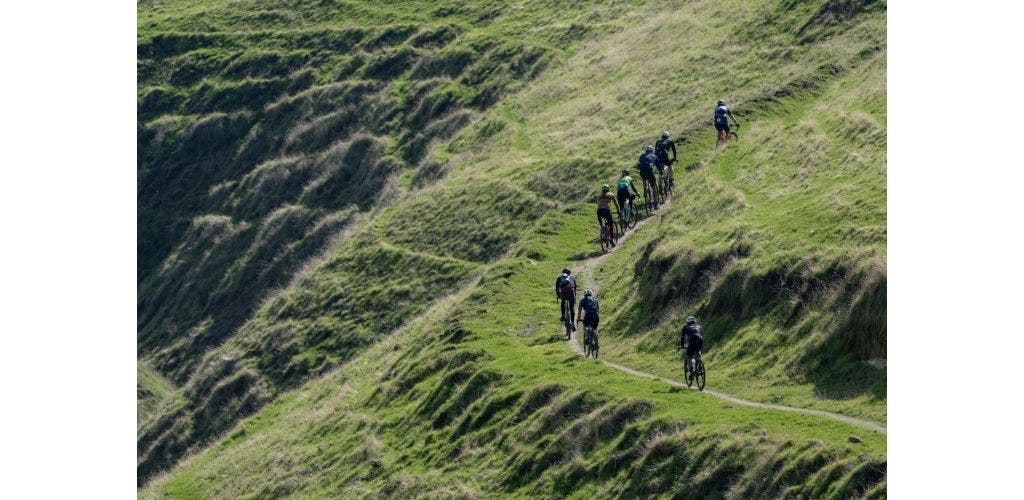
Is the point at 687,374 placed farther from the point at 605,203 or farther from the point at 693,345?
the point at 605,203

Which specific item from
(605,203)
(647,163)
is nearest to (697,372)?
(605,203)

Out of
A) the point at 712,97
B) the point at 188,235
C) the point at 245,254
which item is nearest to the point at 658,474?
the point at 712,97

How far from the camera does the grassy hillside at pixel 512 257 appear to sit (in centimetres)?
4047

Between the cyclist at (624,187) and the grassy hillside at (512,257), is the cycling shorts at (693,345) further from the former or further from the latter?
the cyclist at (624,187)

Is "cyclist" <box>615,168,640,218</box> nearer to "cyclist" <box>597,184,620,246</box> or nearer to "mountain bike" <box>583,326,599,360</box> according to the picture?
"cyclist" <box>597,184,620,246</box>

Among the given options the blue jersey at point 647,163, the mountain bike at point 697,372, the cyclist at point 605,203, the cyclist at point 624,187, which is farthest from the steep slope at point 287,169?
the mountain bike at point 697,372

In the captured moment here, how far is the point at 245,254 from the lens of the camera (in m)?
91.8

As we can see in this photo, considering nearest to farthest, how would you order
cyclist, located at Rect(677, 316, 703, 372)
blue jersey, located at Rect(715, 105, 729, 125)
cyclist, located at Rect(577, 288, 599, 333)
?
1. cyclist, located at Rect(677, 316, 703, 372)
2. cyclist, located at Rect(577, 288, 599, 333)
3. blue jersey, located at Rect(715, 105, 729, 125)

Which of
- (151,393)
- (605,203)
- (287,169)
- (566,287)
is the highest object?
(287,169)

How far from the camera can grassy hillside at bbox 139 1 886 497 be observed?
4047cm

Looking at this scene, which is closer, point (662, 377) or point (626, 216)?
point (662, 377)

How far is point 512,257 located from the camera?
205 ft

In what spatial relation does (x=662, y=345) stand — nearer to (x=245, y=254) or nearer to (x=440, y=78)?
(x=245, y=254)

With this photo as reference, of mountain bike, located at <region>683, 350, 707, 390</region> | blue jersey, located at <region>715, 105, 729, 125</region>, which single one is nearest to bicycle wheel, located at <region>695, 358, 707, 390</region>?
mountain bike, located at <region>683, 350, 707, 390</region>
